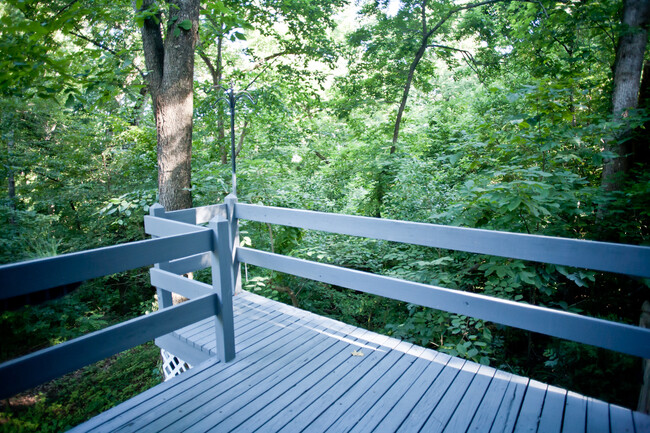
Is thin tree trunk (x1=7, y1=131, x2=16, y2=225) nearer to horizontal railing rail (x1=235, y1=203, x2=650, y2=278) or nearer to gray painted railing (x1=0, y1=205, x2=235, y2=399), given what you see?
gray painted railing (x1=0, y1=205, x2=235, y2=399)

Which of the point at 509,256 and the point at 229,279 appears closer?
the point at 509,256

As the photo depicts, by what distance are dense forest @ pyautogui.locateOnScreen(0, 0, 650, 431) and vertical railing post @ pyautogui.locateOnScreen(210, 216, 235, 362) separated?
1068mm

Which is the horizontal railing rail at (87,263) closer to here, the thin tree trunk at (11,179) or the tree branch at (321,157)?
the thin tree trunk at (11,179)

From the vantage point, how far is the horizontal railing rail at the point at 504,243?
1.71m

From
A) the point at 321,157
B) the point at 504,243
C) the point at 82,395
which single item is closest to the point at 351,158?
the point at 321,157

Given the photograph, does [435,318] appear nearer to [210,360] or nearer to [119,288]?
[210,360]

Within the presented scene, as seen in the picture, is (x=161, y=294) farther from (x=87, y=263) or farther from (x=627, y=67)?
(x=627, y=67)

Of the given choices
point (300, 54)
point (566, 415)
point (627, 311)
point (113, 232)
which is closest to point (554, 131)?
point (627, 311)

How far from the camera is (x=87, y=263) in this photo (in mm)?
1734

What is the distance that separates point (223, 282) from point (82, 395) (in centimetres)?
661

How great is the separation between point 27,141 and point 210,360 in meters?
9.69

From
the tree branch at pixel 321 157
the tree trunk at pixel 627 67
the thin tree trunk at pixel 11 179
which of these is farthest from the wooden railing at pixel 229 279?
the tree branch at pixel 321 157

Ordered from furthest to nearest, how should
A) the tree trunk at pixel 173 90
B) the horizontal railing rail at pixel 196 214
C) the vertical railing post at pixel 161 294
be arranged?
1. the tree trunk at pixel 173 90
2. the horizontal railing rail at pixel 196 214
3. the vertical railing post at pixel 161 294

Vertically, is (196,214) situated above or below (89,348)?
above
